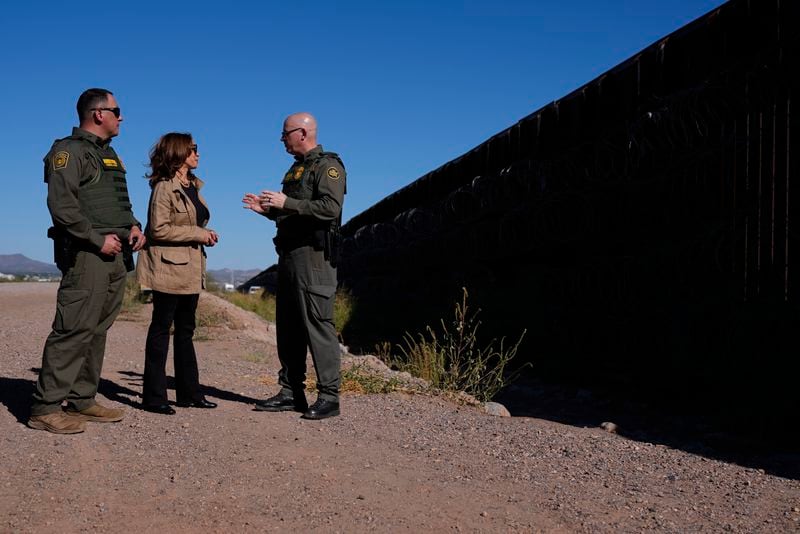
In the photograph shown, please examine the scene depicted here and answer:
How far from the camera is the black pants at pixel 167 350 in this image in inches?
196

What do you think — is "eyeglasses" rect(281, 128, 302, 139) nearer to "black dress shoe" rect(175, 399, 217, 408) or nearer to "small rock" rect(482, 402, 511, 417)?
"black dress shoe" rect(175, 399, 217, 408)

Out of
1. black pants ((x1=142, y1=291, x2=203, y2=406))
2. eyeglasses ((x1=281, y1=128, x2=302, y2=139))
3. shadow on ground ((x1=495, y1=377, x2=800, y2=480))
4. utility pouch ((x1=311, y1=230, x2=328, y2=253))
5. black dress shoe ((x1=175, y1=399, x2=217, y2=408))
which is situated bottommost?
shadow on ground ((x1=495, y1=377, x2=800, y2=480))

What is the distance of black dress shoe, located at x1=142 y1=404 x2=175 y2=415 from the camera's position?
16.1ft

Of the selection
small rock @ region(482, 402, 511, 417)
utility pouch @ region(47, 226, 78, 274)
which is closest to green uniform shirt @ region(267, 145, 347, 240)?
utility pouch @ region(47, 226, 78, 274)

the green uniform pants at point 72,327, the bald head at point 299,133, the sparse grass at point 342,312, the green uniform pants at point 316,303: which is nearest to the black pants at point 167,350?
the green uniform pants at point 72,327

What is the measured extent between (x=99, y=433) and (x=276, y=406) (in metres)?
1.18

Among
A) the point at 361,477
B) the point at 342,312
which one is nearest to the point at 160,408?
the point at 361,477

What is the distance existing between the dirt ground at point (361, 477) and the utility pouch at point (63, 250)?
0.90 meters

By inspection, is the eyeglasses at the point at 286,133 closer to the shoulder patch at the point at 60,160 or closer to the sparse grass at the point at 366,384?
the shoulder patch at the point at 60,160

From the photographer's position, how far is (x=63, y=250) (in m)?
4.32

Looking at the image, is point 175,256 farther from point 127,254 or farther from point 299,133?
point 299,133

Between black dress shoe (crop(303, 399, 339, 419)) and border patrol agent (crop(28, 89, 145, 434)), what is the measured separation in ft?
3.76

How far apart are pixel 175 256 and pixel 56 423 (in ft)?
3.86

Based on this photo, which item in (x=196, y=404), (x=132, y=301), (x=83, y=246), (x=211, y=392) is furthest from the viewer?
(x=132, y=301)
